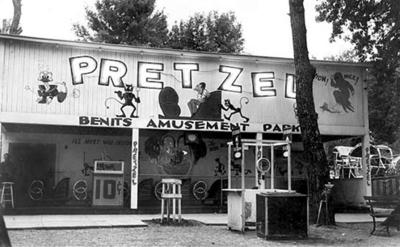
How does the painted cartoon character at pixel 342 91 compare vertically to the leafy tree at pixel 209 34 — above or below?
below

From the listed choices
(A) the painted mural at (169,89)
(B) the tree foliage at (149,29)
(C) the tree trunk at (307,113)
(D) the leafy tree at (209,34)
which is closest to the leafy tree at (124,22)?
(B) the tree foliage at (149,29)

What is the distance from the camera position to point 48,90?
55.6 ft

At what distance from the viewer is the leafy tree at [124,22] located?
125ft

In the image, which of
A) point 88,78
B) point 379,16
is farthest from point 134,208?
point 379,16

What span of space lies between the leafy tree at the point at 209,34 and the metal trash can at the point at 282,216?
33.1 metres

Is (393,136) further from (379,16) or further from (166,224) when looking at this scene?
(166,224)

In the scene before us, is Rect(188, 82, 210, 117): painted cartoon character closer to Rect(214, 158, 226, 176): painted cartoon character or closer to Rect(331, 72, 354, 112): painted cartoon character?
Rect(214, 158, 226, 176): painted cartoon character

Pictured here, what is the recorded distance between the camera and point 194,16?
45625 millimetres

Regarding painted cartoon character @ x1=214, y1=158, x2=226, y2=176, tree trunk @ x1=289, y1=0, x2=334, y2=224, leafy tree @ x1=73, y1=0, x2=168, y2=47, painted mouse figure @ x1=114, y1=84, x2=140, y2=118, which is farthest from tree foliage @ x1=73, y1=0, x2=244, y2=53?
tree trunk @ x1=289, y1=0, x2=334, y2=224

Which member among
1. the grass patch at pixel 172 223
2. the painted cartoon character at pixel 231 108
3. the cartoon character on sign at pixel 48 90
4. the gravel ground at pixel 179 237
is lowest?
the gravel ground at pixel 179 237

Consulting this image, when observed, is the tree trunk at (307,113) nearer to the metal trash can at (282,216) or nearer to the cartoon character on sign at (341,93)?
the metal trash can at (282,216)

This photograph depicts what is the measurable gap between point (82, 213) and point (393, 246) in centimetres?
976

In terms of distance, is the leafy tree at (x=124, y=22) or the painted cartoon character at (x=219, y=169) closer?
the painted cartoon character at (x=219, y=169)

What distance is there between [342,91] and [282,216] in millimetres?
10170
